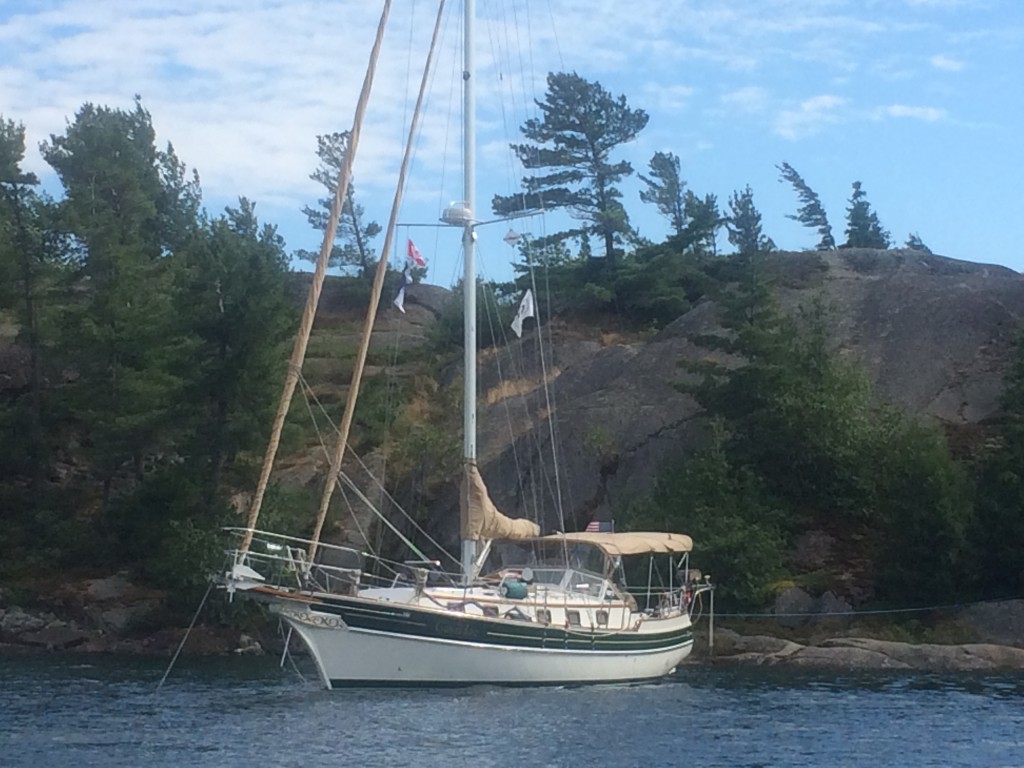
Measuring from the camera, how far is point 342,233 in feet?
270

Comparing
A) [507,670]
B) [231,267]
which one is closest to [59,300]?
[231,267]

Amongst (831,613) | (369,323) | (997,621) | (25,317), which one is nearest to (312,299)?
(369,323)

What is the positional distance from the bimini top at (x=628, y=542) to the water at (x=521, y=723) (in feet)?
11.1

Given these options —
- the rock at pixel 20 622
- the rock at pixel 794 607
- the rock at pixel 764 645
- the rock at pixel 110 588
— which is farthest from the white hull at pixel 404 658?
the rock at pixel 110 588

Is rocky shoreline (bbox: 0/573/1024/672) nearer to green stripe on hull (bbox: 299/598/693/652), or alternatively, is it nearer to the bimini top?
the bimini top

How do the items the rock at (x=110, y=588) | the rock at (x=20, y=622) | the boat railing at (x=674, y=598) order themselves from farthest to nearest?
the rock at (x=110, y=588) → the rock at (x=20, y=622) → the boat railing at (x=674, y=598)

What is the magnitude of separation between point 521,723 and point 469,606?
4.94 meters

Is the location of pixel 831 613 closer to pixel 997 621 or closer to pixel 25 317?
pixel 997 621

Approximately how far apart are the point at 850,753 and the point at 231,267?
110 feet

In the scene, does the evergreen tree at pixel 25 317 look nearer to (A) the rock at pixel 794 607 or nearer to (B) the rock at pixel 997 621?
(A) the rock at pixel 794 607

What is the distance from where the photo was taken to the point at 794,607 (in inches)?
1663

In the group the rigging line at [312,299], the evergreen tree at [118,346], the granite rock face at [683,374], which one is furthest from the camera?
the granite rock face at [683,374]

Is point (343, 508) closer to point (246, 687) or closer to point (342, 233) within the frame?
point (246, 687)

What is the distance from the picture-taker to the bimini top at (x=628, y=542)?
113 feet
